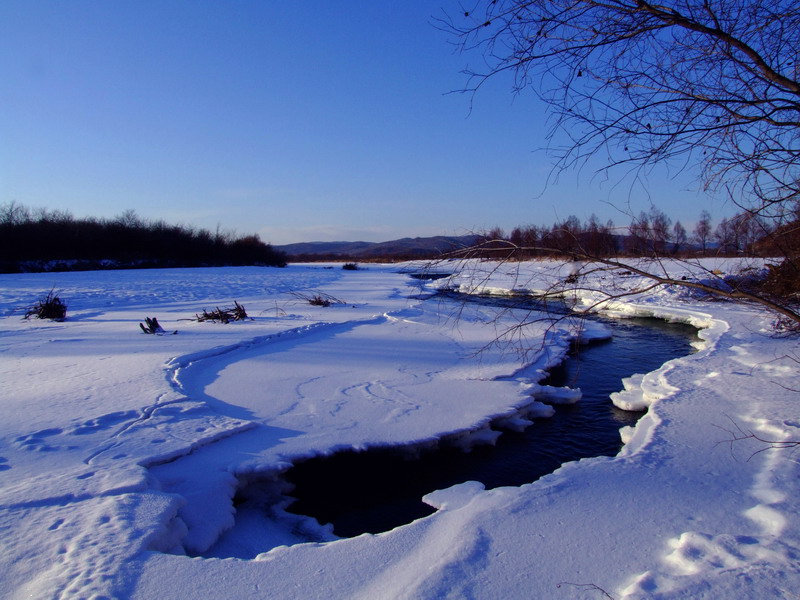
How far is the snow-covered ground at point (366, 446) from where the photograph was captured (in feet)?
9.29

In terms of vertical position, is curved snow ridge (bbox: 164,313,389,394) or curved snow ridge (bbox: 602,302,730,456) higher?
curved snow ridge (bbox: 164,313,389,394)

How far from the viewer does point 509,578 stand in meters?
2.88

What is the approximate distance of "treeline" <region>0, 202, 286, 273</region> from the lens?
29.6m

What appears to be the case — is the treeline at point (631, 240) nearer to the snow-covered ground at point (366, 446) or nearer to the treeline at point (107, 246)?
the snow-covered ground at point (366, 446)

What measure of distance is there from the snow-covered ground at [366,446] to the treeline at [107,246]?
25808mm

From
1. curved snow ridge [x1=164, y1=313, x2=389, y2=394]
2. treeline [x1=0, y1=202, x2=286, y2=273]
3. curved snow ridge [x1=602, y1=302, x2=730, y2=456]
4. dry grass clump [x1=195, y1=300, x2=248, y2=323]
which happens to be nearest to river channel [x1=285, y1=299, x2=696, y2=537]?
curved snow ridge [x1=602, y1=302, x2=730, y2=456]

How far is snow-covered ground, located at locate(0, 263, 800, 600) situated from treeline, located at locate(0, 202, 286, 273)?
25.8m

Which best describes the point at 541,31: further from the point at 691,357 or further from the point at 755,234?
the point at 691,357

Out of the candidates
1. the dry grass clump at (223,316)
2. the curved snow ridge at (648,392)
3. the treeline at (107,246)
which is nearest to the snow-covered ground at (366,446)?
the curved snow ridge at (648,392)

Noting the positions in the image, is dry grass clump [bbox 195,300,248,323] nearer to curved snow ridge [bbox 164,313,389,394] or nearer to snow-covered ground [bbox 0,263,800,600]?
curved snow ridge [bbox 164,313,389,394]

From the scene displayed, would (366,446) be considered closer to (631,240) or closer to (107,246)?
(631,240)

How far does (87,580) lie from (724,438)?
5546 mm

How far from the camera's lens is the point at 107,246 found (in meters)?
35.3

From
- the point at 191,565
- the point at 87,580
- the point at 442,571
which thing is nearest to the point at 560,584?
the point at 442,571
